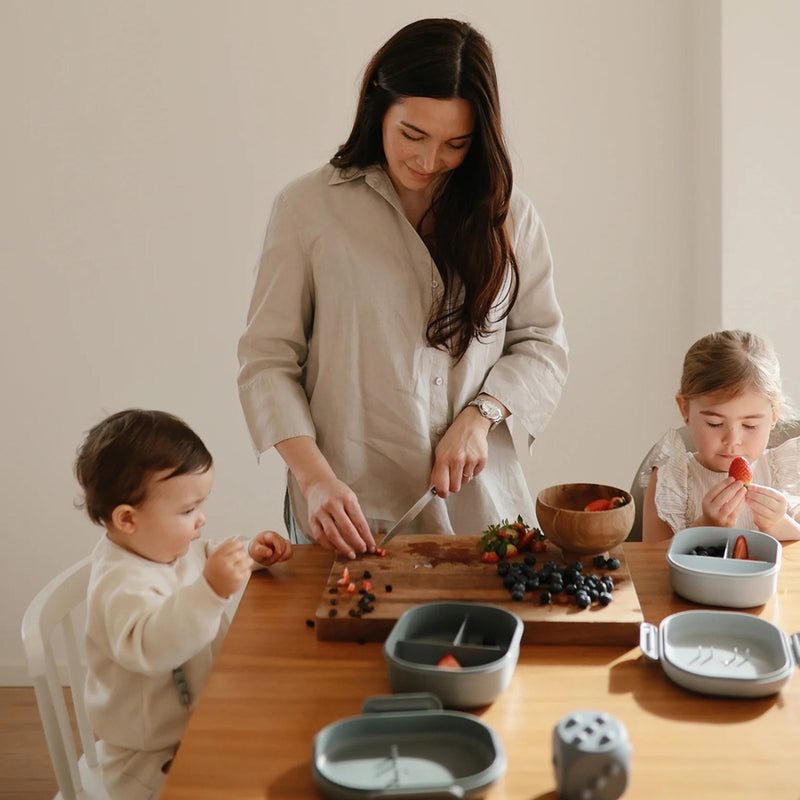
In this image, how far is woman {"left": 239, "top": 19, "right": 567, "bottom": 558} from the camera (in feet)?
6.64

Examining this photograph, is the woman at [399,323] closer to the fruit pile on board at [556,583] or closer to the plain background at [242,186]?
the fruit pile on board at [556,583]

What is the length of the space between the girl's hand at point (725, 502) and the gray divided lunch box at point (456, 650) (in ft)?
1.96

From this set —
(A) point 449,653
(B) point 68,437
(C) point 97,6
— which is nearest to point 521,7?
(C) point 97,6

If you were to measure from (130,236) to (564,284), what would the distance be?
4.61 feet

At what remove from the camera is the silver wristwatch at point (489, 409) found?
2.10 m

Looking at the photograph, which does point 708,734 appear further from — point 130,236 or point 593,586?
point 130,236

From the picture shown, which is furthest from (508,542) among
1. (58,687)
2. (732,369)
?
(58,687)

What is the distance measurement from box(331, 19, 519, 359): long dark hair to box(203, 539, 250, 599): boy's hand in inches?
26.9

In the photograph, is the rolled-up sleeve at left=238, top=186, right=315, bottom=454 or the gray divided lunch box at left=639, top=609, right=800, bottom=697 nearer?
the gray divided lunch box at left=639, top=609, right=800, bottom=697

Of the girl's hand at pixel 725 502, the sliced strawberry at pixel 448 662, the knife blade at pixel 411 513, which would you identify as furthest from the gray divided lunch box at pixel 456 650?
the girl's hand at pixel 725 502

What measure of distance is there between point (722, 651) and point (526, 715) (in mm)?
329

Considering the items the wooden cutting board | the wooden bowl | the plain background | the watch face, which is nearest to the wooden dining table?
the wooden cutting board

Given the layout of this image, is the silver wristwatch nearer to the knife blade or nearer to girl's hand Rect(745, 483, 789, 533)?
the knife blade

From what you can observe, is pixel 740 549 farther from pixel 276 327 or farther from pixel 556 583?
pixel 276 327
